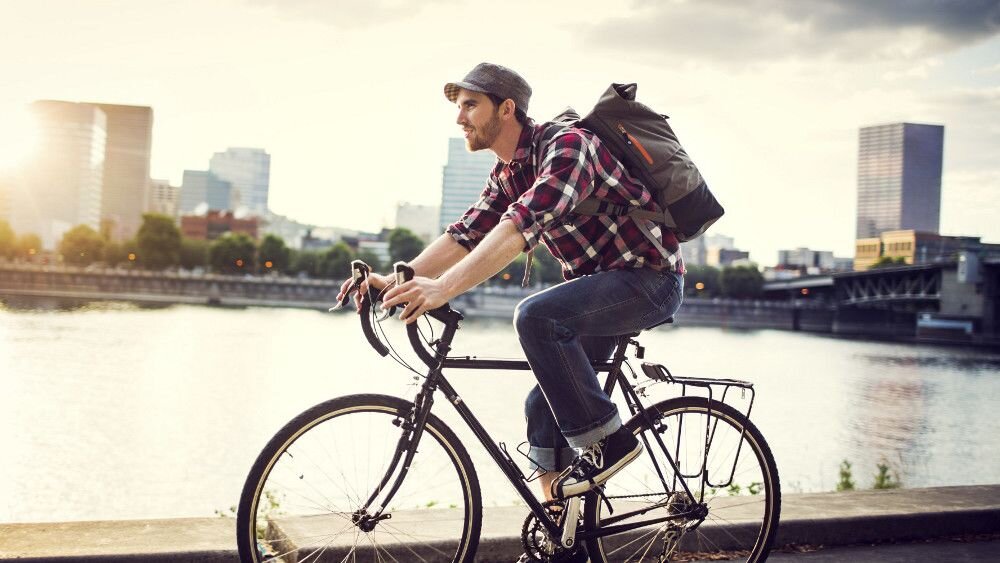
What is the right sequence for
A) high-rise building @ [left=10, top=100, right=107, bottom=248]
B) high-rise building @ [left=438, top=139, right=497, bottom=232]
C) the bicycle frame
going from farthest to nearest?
high-rise building @ [left=10, top=100, right=107, bottom=248] → high-rise building @ [left=438, top=139, right=497, bottom=232] → the bicycle frame

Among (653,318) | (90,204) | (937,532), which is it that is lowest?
(937,532)

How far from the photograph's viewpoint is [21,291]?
89.4 m

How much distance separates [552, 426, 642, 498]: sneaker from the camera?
117 inches

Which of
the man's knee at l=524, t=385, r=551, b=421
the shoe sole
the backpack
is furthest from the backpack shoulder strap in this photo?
the shoe sole

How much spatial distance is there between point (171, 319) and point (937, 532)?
202 ft

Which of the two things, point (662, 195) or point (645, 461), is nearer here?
point (662, 195)

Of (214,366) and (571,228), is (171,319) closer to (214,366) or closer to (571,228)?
(214,366)

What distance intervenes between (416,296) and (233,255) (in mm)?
110718

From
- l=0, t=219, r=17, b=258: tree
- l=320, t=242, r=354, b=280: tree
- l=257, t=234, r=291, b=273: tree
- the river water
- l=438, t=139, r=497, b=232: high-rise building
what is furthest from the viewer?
l=438, t=139, r=497, b=232: high-rise building

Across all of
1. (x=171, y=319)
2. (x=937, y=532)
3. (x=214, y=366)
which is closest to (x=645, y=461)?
(x=937, y=532)

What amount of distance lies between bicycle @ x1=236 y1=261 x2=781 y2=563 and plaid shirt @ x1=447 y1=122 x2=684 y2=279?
31 cm

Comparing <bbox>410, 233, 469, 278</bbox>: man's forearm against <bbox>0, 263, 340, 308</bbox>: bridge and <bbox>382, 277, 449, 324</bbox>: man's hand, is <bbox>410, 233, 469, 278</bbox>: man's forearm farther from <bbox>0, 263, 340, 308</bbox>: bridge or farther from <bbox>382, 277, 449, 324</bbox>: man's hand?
A: <bbox>0, 263, 340, 308</bbox>: bridge

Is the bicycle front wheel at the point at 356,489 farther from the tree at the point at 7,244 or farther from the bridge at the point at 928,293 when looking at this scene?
the tree at the point at 7,244

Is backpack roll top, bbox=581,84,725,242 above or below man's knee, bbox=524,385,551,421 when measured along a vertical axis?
above
